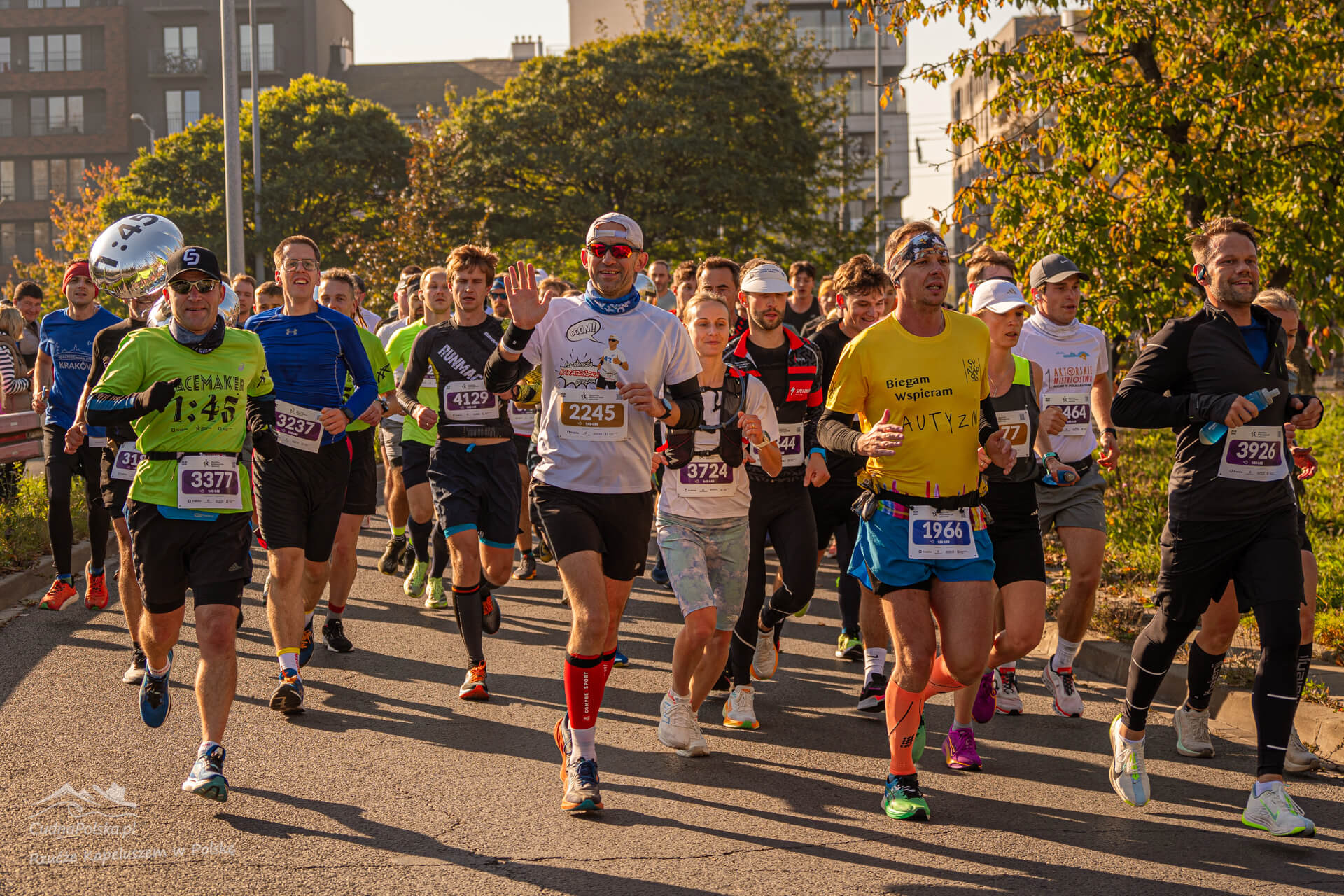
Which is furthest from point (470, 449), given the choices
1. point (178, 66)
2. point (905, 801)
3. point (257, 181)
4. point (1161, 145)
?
point (178, 66)

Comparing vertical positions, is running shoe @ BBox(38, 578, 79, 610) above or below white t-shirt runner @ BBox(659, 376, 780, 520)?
below

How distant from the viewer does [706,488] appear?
20.6 ft

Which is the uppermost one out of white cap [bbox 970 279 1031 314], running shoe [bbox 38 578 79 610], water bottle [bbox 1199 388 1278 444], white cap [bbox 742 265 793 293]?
white cap [bbox 742 265 793 293]

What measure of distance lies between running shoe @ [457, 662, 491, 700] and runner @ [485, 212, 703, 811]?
1.62m

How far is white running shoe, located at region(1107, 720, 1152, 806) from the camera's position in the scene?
5.48m

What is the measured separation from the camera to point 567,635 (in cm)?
913

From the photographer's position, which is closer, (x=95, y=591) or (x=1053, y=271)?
(x=1053, y=271)

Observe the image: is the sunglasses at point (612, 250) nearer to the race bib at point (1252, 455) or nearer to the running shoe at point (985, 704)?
the race bib at point (1252, 455)

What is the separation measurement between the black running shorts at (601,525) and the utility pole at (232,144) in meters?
14.8

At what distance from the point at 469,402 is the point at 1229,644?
4.17 metres

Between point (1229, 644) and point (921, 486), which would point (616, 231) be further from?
point (1229, 644)

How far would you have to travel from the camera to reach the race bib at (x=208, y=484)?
5711 millimetres

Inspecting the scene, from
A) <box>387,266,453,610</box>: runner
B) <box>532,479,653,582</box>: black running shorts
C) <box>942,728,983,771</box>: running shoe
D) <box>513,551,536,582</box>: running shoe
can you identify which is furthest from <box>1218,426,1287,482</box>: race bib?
<box>513,551,536,582</box>: running shoe

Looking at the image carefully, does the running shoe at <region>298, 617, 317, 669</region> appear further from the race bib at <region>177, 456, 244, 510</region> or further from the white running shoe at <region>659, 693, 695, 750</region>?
the white running shoe at <region>659, 693, 695, 750</region>
